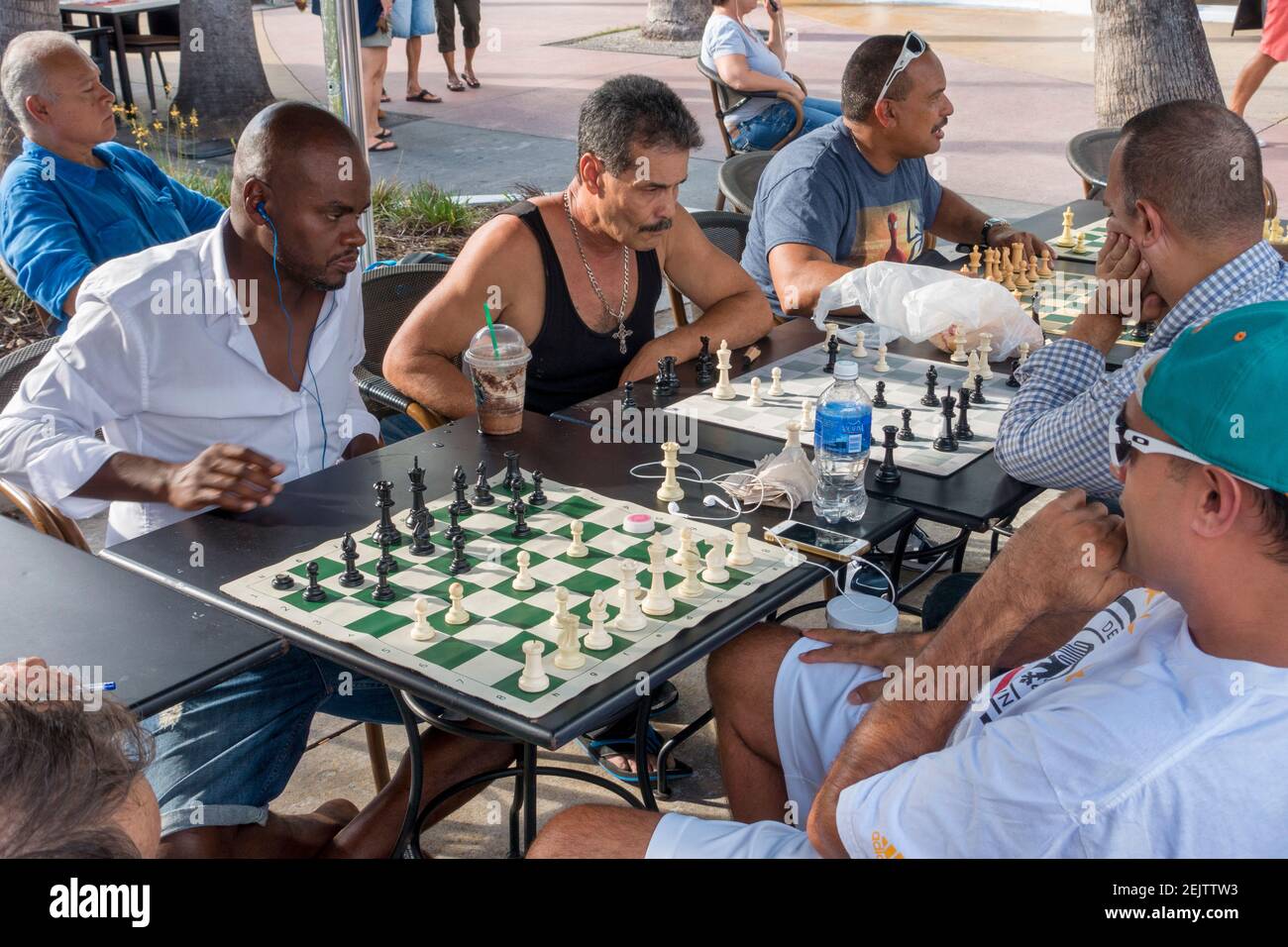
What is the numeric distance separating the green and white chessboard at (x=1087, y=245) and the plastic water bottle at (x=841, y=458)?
7.70 feet

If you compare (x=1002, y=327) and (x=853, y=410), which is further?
(x=1002, y=327)

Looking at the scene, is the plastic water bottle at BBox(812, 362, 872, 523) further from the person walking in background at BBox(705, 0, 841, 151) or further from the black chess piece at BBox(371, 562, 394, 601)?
the person walking in background at BBox(705, 0, 841, 151)

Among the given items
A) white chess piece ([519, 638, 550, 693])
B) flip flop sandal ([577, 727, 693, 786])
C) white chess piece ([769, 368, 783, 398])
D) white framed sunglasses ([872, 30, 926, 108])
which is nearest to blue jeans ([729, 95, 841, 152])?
white framed sunglasses ([872, 30, 926, 108])

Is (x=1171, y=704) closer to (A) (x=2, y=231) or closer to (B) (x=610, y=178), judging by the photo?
(B) (x=610, y=178)

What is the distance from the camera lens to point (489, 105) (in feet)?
40.6

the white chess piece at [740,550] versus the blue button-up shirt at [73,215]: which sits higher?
the blue button-up shirt at [73,215]

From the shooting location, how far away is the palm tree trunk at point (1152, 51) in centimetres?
745

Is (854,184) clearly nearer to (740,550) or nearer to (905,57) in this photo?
(905,57)

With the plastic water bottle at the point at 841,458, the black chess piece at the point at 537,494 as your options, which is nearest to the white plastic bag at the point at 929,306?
the plastic water bottle at the point at 841,458

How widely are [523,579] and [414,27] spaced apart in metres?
10.3

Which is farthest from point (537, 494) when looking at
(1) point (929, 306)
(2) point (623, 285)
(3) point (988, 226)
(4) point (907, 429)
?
(3) point (988, 226)

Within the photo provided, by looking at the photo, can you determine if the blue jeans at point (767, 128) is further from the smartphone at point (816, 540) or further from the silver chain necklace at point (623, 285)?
the smartphone at point (816, 540)
